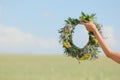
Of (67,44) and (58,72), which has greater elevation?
(58,72)

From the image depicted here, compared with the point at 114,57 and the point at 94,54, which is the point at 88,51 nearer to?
the point at 94,54

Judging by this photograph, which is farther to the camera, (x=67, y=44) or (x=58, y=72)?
(x=58, y=72)

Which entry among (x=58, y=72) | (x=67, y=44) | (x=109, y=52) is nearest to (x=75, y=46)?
(x=67, y=44)

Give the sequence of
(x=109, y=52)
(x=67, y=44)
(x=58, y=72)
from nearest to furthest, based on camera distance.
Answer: (x=109, y=52) < (x=67, y=44) < (x=58, y=72)

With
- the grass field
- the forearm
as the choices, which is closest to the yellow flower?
the forearm

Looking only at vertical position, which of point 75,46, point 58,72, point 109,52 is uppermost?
point 58,72

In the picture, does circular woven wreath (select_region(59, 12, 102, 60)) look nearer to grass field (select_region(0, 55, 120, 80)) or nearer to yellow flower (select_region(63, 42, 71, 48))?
yellow flower (select_region(63, 42, 71, 48))

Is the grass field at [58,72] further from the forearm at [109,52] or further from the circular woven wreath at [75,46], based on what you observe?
the forearm at [109,52]

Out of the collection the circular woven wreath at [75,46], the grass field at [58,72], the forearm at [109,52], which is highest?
the grass field at [58,72]

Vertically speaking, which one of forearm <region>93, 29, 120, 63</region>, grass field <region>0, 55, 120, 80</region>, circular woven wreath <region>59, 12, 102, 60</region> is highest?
grass field <region>0, 55, 120, 80</region>

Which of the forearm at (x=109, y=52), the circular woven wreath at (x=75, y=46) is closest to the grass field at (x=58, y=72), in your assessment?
the circular woven wreath at (x=75, y=46)

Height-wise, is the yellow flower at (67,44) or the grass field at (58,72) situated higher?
the grass field at (58,72)

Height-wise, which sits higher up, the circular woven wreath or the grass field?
the grass field

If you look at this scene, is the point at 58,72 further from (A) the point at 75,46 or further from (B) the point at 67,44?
(B) the point at 67,44
